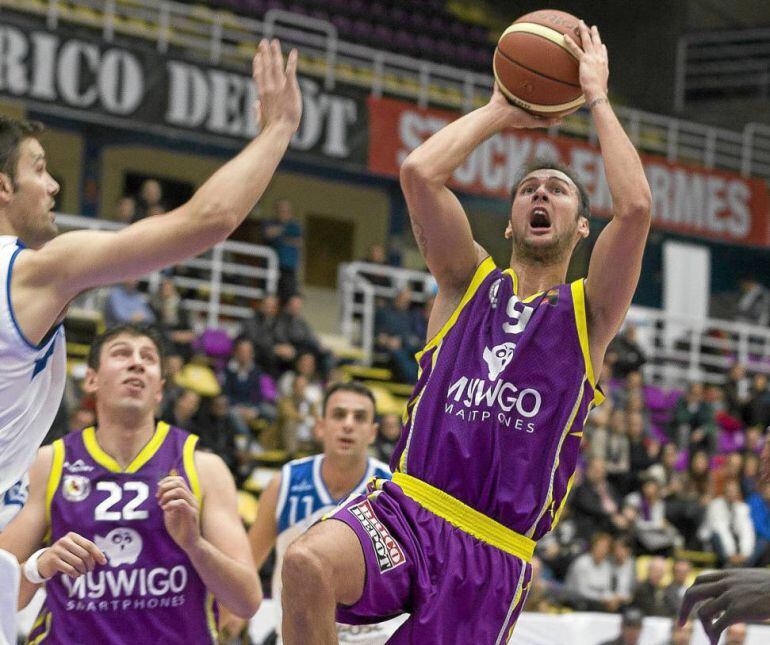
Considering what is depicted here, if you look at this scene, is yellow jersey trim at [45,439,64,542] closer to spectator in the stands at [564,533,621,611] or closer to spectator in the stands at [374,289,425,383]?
spectator in the stands at [564,533,621,611]

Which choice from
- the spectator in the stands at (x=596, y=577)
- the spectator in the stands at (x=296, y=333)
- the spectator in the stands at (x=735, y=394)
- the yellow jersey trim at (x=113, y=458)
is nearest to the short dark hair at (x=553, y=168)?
the yellow jersey trim at (x=113, y=458)

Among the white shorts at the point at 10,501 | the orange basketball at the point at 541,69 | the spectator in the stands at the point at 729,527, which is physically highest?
the orange basketball at the point at 541,69

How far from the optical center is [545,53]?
5168mm

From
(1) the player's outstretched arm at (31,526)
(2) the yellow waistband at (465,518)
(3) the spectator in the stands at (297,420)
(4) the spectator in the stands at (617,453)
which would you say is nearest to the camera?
(2) the yellow waistband at (465,518)

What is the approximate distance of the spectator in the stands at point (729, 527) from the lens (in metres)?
16.3

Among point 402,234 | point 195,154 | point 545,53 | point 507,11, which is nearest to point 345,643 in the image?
point 545,53

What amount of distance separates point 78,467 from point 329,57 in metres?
15.5

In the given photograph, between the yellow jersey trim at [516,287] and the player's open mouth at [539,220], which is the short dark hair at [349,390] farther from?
the player's open mouth at [539,220]

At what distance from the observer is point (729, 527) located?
16453 millimetres

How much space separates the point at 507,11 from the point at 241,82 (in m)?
10.6

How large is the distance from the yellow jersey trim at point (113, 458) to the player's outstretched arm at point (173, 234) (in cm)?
200

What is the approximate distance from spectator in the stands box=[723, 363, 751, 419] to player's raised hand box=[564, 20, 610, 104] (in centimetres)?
Result: 1538

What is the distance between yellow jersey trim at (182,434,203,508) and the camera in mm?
5863

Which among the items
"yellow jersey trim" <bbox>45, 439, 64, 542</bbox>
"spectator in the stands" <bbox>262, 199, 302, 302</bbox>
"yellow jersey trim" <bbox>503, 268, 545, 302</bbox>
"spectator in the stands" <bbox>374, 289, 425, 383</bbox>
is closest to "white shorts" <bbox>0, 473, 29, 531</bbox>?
"yellow jersey trim" <bbox>45, 439, 64, 542</bbox>
